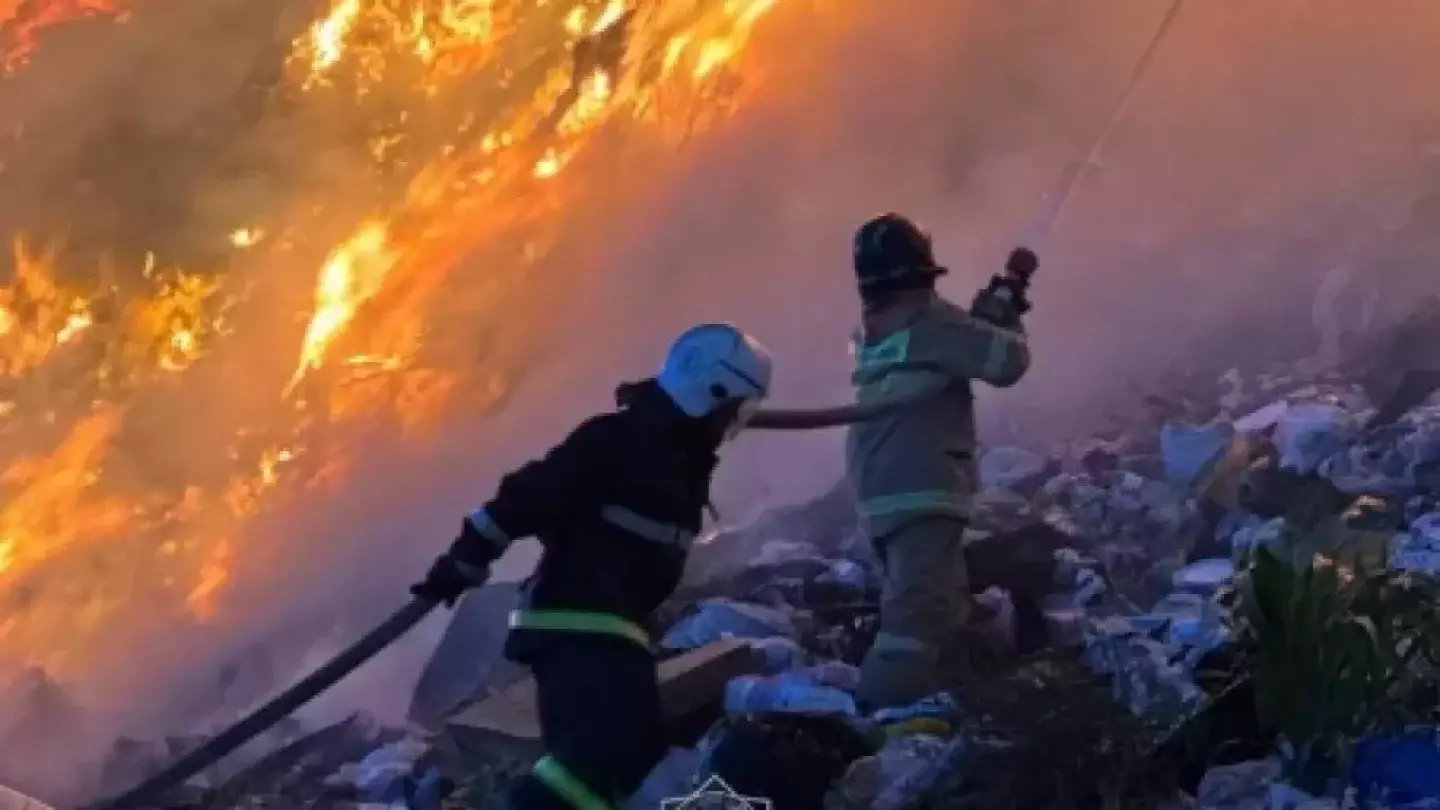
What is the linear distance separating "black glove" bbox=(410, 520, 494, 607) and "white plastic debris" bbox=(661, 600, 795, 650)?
4.24 feet

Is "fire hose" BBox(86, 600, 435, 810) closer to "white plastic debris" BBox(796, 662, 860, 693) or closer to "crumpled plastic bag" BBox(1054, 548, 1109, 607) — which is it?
"white plastic debris" BBox(796, 662, 860, 693)

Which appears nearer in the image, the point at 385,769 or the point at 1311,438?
the point at 385,769

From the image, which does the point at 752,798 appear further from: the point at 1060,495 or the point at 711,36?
the point at 711,36

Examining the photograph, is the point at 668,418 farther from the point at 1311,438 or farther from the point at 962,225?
the point at 962,225

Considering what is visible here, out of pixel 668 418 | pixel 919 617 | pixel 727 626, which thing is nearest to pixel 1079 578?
pixel 919 617

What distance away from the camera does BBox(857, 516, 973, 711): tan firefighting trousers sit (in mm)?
3314

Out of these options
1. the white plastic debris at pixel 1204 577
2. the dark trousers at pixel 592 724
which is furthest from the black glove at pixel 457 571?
the white plastic debris at pixel 1204 577

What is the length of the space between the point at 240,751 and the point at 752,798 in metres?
2.79

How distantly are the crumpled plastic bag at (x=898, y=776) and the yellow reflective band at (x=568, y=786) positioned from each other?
399 millimetres

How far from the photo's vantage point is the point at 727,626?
396 centimetres

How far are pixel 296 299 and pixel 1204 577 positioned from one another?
2491mm

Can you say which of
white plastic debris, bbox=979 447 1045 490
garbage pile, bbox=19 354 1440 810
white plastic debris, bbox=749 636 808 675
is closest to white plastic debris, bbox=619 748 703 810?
garbage pile, bbox=19 354 1440 810

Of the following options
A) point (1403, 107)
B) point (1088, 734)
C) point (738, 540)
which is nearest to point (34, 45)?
point (1088, 734)

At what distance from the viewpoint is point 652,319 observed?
7492mm
